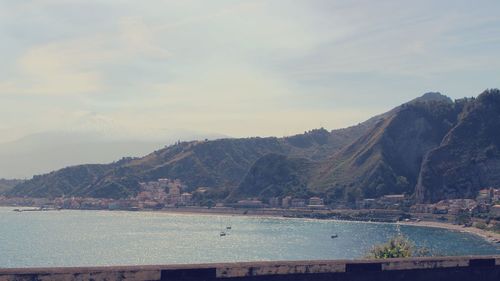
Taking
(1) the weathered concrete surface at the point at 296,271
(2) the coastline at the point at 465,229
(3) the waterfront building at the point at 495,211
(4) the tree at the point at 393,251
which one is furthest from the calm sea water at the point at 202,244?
(1) the weathered concrete surface at the point at 296,271

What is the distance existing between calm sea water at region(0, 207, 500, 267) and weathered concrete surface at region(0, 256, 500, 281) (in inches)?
3410

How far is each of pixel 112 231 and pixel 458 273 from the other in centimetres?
16662

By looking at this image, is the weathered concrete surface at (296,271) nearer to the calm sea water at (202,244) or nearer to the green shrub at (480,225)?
the calm sea water at (202,244)

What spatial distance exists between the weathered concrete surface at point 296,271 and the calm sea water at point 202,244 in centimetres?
8663

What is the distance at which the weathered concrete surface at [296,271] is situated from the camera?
27.9 metres

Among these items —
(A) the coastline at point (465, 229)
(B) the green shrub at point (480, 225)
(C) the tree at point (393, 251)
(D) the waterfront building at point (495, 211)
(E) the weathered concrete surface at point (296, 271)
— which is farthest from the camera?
(D) the waterfront building at point (495, 211)

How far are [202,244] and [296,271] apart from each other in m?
124

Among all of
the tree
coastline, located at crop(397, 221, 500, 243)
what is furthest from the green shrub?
the tree

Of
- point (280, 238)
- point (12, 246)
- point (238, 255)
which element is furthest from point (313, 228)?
point (12, 246)

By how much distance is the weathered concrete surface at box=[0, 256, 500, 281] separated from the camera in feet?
91.5

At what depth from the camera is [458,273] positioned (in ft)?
112

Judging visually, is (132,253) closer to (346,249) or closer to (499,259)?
(346,249)

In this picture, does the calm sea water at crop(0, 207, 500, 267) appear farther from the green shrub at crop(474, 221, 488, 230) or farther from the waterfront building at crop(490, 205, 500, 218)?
the waterfront building at crop(490, 205, 500, 218)

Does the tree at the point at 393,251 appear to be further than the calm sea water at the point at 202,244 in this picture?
No
